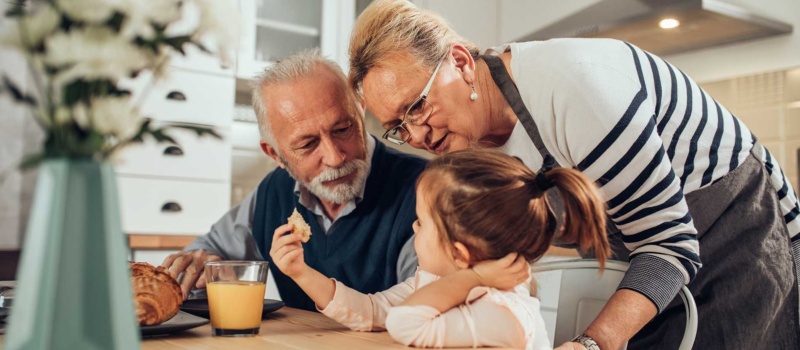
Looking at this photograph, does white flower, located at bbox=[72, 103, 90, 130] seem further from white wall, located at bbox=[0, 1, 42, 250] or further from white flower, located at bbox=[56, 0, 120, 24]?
white wall, located at bbox=[0, 1, 42, 250]

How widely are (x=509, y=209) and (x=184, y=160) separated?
7.47ft

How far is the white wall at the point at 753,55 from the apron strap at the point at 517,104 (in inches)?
53.6

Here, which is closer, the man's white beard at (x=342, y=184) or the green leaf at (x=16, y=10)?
the green leaf at (x=16, y=10)

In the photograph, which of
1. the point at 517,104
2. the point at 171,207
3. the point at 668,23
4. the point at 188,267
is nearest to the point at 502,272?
the point at 517,104

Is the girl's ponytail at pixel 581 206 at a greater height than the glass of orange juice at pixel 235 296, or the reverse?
the girl's ponytail at pixel 581 206

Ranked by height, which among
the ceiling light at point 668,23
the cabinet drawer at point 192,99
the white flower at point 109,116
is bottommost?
the white flower at point 109,116

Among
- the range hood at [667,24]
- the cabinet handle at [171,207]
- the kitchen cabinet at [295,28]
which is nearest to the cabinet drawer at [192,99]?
the kitchen cabinet at [295,28]

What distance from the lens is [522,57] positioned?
1.27m

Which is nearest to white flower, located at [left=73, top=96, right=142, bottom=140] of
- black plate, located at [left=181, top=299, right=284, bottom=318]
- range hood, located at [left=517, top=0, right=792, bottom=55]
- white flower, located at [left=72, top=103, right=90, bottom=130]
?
white flower, located at [left=72, top=103, right=90, bottom=130]

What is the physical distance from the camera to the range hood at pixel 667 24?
87.1 inches

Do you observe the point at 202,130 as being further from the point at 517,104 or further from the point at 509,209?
the point at 517,104

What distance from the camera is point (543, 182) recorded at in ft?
3.09

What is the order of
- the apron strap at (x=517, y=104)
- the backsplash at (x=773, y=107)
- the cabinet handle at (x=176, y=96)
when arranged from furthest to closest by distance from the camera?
the cabinet handle at (x=176, y=96) < the backsplash at (x=773, y=107) < the apron strap at (x=517, y=104)

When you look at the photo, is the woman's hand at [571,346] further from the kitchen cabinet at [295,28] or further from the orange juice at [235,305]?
the kitchen cabinet at [295,28]
